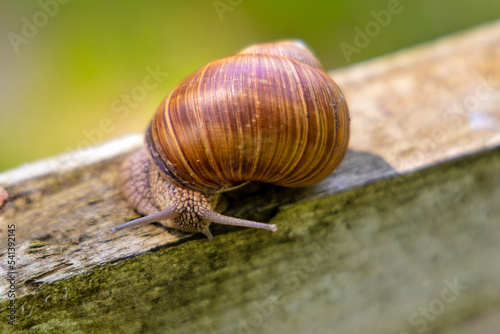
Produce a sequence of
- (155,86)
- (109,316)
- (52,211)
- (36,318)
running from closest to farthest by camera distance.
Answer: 1. (36,318)
2. (109,316)
3. (52,211)
4. (155,86)

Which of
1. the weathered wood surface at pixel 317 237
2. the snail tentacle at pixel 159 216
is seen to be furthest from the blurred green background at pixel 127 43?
the snail tentacle at pixel 159 216

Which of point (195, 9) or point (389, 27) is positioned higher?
point (195, 9)

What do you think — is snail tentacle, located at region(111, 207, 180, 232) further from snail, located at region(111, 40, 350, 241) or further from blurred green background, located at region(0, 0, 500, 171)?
blurred green background, located at region(0, 0, 500, 171)

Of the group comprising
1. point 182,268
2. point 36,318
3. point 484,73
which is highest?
point 36,318

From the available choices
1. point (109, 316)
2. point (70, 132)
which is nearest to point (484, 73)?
point (109, 316)

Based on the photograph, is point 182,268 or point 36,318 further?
point 182,268

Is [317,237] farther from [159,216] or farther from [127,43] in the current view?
[127,43]

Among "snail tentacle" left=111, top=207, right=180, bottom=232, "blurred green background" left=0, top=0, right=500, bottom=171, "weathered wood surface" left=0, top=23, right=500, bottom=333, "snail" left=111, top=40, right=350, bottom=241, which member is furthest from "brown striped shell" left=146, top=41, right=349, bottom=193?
"blurred green background" left=0, top=0, right=500, bottom=171

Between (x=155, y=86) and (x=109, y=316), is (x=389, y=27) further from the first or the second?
(x=109, y=316)
